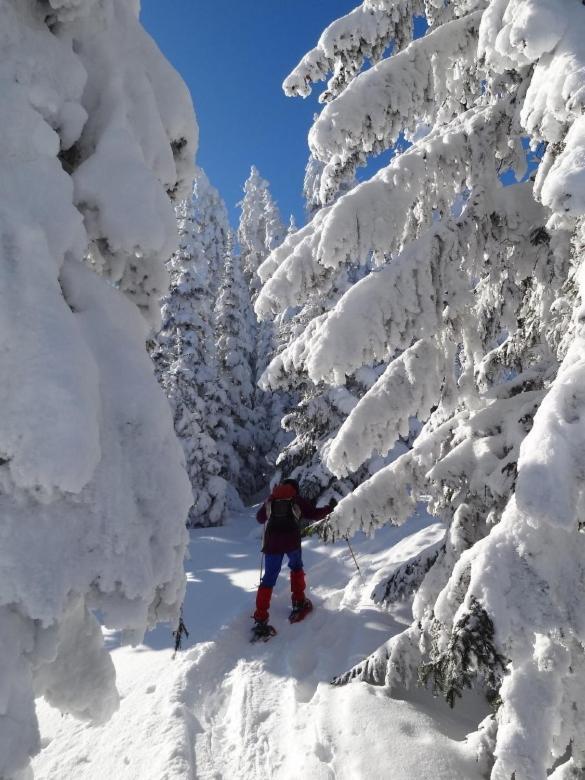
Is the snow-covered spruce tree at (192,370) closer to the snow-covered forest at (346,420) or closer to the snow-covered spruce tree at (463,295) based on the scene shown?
the snow-covered forest at (346,420)

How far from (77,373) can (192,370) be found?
22.1 meters

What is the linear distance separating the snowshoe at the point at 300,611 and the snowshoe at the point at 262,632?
493 mm

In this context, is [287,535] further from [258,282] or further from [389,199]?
[258,282]

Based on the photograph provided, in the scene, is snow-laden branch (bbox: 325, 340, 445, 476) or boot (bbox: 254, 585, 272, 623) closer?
snow-laden branch (bbox: 325, 340, 445, 476)

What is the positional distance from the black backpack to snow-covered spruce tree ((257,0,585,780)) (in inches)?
98.9

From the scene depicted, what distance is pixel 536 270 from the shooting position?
4656 millimetres

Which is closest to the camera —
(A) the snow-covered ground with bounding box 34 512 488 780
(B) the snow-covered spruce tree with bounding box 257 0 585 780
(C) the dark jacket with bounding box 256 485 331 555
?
(B) the snow-covered spruce tree with bounding box 257 0 585 780

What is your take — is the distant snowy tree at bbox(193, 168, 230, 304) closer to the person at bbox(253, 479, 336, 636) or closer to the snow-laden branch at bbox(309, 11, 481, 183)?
the person at bbox(253, 479, 336, 636)

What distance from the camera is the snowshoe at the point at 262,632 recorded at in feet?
21.6

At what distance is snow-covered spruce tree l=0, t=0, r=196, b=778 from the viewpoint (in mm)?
2037

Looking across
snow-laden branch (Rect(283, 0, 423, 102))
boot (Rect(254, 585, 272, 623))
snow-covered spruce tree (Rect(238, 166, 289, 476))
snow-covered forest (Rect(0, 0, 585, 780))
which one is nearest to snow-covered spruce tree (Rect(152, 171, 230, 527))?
snow-covered spruce tree (Rect(238, 166, 289, 476))

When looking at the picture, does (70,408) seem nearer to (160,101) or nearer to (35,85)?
(35,85)

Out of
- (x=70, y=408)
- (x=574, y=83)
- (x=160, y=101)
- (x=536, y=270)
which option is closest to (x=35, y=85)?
(x=160, y=101)

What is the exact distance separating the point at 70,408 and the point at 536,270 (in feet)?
14.4
